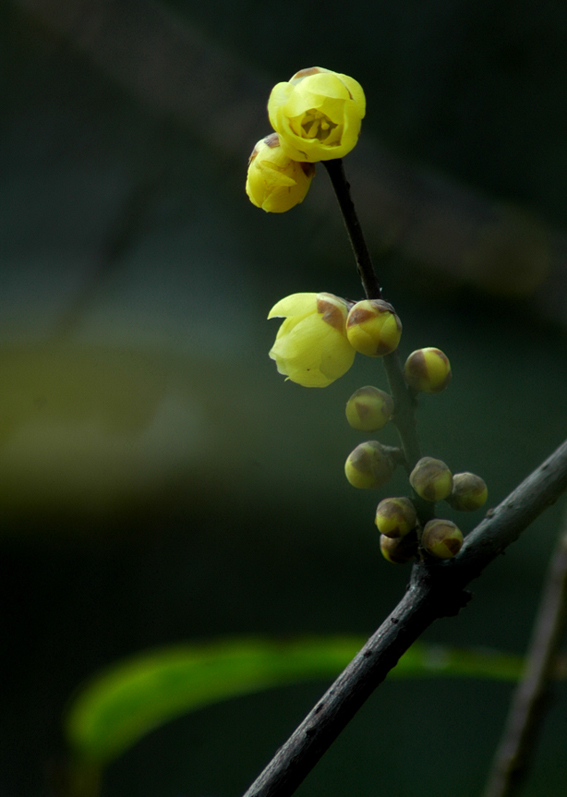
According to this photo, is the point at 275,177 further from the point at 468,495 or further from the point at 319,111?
the point at 468,495

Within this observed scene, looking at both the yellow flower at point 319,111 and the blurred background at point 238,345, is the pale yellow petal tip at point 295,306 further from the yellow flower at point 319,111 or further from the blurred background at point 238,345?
the blurred background at point 238,345

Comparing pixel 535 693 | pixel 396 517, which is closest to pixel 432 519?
pixel 396 517

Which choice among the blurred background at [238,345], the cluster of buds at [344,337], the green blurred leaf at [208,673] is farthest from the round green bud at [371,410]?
the blurred background at [238,345]

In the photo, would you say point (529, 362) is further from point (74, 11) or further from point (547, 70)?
point (74, 11)

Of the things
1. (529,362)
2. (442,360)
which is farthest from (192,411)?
(442,360)

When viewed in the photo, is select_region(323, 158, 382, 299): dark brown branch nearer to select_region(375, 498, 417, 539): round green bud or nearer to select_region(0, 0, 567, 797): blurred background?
select_region(375, 498, 417, 539): round green bud

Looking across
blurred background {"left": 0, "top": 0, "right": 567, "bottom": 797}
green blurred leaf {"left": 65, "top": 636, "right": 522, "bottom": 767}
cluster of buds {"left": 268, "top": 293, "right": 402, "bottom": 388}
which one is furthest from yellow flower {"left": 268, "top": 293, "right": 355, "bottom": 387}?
blurred background {"left": 0, "top": 0, "right": 567, "bottom": 797}
